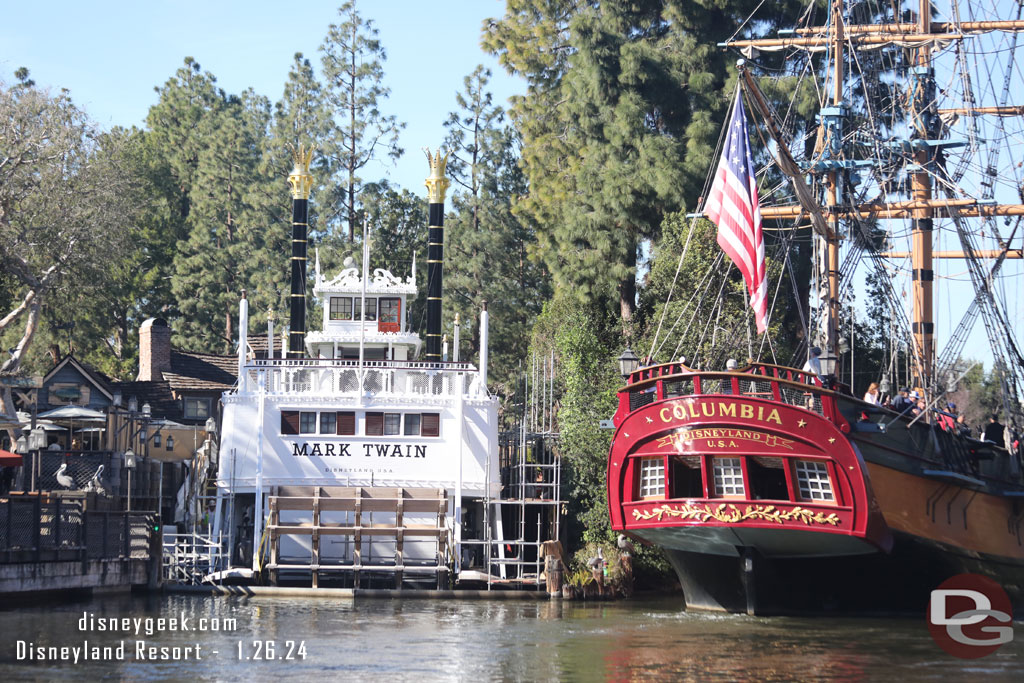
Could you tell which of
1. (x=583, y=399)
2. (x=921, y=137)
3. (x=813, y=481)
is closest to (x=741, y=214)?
(x=813, y=481)

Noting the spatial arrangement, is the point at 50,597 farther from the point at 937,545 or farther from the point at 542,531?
the point at 937,545

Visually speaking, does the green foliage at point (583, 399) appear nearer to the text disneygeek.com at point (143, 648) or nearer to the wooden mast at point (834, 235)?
the wooden mast at point (834, 235)

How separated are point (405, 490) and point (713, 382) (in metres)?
9.33

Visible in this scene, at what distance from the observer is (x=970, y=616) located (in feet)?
97.8

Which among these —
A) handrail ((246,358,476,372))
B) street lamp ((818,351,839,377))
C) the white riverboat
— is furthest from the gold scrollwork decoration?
handrail ((246,358,476,372))

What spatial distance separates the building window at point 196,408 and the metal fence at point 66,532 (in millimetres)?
23064

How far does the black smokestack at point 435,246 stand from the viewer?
38.8 m

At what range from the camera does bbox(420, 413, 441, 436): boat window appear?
34.7 meters

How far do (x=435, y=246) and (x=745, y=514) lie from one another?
1558 centimetres

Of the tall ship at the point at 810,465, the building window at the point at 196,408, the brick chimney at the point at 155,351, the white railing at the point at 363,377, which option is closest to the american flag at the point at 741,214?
the tall ship at the point at 810,465

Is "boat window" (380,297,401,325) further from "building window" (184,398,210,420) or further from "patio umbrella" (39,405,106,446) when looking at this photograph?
"building window" (184,398,210,420)

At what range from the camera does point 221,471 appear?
114 ft

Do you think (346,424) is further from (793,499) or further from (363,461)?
(793,499)

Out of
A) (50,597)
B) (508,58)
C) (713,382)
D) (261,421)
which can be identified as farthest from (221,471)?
(508,58)
